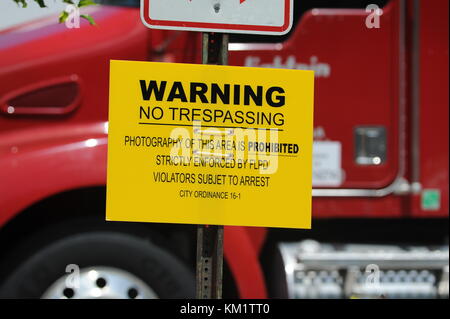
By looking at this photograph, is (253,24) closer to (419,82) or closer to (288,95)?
(288,95)

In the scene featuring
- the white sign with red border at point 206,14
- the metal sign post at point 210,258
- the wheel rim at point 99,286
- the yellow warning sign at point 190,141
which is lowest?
the wheel rim at point 99,286

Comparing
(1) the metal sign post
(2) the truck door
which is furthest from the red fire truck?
(1) the metal sign post

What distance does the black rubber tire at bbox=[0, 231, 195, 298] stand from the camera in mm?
2754

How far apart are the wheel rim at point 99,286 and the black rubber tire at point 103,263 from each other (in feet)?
0.08

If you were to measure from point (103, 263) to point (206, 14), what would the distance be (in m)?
1.37

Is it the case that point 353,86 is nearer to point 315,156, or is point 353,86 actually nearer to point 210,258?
point 315,156

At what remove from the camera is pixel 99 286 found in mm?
2775

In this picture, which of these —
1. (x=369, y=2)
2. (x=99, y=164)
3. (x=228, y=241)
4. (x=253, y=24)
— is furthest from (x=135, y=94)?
(x=369, y=2)

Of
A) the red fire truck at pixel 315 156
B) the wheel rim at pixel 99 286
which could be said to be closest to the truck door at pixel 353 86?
the red fire truck at pixel 315 156

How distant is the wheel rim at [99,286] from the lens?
2736 mm

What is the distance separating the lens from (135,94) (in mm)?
1857

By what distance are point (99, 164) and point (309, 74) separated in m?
1.23

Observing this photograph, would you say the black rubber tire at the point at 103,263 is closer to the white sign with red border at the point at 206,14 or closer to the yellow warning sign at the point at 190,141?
the yellow warning sign at the point at 190,141

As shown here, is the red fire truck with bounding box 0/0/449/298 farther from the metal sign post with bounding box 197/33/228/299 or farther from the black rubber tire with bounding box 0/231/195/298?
the metal sign post with bounding box 197/33/228/299
